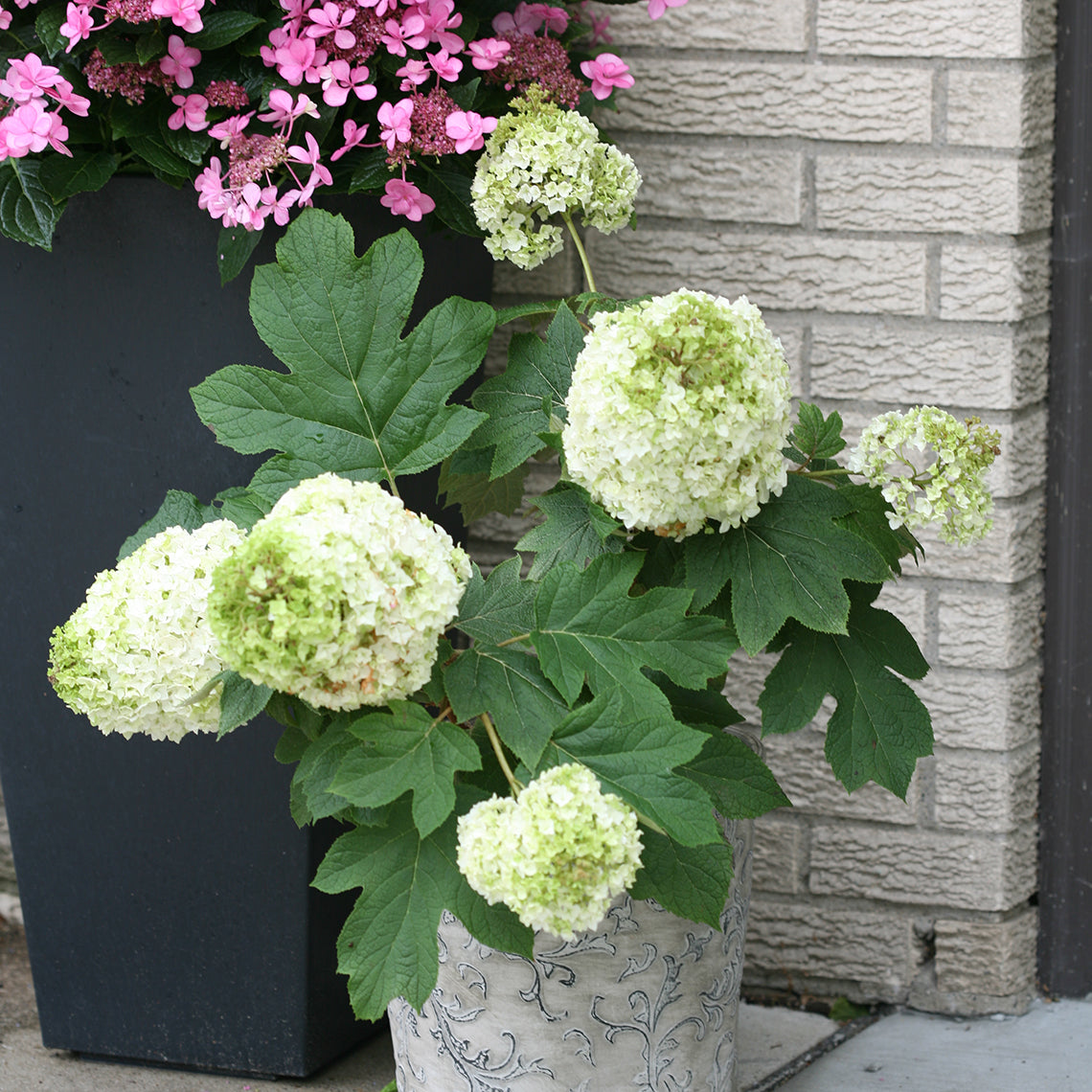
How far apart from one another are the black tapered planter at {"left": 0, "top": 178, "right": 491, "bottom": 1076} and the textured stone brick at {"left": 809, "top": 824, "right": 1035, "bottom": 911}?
0.73 metres

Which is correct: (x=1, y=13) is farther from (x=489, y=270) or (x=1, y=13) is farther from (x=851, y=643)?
(x=851, y=643)

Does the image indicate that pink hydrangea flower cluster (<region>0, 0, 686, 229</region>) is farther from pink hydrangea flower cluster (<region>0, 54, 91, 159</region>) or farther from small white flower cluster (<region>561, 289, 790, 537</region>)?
small white flower cluster (<region>561, 289, 790, 537</region>)

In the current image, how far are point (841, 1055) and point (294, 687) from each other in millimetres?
1233

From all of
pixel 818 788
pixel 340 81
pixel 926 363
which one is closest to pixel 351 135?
pixel 340 81

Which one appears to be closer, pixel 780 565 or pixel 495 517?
pixel 780 565

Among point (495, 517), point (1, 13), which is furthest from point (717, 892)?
point (1, 13)

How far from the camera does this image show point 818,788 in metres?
1.94

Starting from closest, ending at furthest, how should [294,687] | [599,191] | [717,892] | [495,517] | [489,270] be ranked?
[294,687] < [717,892] < [599,191] < [489,270] < [495,517]

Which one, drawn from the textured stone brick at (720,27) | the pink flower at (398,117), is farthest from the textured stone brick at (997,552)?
the pink flower at (398,117)

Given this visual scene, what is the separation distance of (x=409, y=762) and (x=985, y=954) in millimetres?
1219

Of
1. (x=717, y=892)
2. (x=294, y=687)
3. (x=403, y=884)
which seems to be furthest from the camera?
(x=717, y=892)

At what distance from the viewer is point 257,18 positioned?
1.39 meters

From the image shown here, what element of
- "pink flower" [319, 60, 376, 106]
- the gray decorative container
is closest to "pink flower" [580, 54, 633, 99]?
"pink flower" [319, 60, 376, 106]

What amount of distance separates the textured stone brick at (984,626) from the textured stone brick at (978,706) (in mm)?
19
